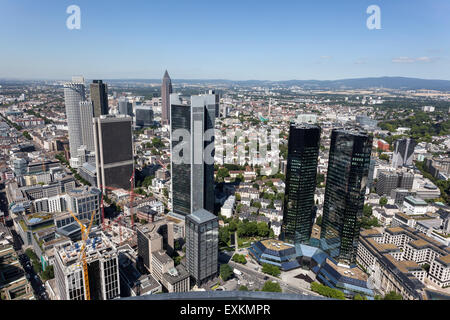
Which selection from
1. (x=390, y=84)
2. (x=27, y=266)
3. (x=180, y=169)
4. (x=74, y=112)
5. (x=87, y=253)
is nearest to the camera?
(x=87, y=253)

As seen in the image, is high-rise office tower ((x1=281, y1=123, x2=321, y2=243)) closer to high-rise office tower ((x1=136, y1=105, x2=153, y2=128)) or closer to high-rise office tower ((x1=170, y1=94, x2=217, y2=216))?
high-rise office tower ((x1=170, y1=94, x2=217, y2=216))

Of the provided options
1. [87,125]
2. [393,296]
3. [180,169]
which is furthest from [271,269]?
[87,125]

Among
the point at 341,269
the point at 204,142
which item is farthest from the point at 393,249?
the point at 204,142

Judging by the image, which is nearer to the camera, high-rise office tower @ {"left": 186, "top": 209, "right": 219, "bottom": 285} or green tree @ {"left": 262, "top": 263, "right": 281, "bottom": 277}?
high-rise office tower @ {"left": 186, "top": 209, "right": 219, "bottom": 285}

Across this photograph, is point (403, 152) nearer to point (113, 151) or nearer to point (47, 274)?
point (113, 151)

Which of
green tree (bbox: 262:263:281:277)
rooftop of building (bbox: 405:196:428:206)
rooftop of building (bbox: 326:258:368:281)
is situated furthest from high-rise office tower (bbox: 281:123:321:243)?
rooftop of building (bbox: 405:196:428:206)

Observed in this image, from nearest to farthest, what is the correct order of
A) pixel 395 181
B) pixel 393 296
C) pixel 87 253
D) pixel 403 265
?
pixel 87 253 → pixel 393 296 → pixel 403 265 → pixel 395 181
